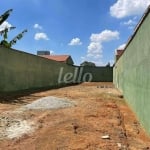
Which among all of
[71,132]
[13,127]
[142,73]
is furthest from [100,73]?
[71,132]

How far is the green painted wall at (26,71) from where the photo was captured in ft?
62.4

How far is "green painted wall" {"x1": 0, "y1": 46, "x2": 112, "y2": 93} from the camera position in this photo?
1903cm

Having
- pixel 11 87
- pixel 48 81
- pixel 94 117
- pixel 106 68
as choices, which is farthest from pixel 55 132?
pixel 106 68

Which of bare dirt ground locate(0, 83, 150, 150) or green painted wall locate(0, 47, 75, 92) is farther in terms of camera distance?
green painted wall locate(0, 47, 75, 92)

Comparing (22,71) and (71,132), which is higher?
(22,71)

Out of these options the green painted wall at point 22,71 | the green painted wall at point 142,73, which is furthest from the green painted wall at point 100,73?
the green painted wall at point 142,73

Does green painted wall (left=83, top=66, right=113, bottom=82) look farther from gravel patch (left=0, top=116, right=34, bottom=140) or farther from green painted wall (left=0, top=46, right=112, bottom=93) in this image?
gravel patch (left=0, top=116, right=34, bottom=140)

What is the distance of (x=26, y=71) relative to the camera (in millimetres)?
23359

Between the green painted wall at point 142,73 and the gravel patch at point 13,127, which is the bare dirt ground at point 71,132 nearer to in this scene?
the gravel patch at point 13,127

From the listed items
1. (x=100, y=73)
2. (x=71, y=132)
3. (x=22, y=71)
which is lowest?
(x=71, y=132)

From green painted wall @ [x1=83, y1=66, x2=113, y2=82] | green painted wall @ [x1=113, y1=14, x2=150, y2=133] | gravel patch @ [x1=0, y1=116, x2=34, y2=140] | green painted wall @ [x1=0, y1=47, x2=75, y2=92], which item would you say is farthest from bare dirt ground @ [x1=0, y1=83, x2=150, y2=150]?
green painted wall @ [x1=83, y1=66, x2=113, y2=82]

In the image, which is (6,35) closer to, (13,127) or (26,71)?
(26,71)

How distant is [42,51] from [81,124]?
68.3 m

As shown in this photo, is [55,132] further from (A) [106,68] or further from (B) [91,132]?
(A) [106,68]
